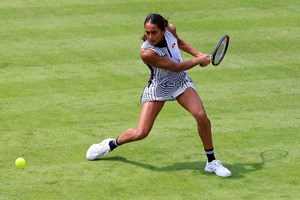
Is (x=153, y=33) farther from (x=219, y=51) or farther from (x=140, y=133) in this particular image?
(x=140, y=133)

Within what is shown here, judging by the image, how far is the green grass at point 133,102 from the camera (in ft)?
39.0

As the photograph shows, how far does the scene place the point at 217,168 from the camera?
12.1 m

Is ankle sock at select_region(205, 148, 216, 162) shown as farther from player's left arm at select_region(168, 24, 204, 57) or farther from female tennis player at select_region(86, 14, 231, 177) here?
player's left arm at select_region(168, 24, 204, 57)

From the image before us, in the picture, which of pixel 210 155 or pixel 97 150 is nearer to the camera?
pixel 210 155

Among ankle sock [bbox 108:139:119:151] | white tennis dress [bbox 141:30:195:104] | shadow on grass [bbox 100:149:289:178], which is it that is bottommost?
shadow on grass [bbox 100:149:289:178]

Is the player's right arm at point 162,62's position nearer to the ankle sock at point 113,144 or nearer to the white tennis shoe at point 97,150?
the ankle sock at point 113,144

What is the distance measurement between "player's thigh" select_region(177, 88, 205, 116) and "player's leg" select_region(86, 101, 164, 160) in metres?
0.37

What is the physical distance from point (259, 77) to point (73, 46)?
428 centimetres

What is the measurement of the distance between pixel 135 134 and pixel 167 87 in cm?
86

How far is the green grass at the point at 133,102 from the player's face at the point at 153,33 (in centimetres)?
196

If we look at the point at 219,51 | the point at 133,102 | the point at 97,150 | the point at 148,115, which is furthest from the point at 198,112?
the point at 133,102

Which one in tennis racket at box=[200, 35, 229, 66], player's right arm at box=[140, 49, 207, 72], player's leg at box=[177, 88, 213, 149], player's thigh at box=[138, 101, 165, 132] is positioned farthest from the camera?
player's thigh at box=[138, 101, 165, 132]

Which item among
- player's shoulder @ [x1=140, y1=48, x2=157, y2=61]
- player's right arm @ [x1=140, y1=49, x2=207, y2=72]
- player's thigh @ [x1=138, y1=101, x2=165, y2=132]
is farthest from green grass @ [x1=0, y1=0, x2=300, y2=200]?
player's shoulder @ [x1=140, y1=48, x2=157, y2=61]

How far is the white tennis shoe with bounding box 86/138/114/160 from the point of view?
41.7 ft
